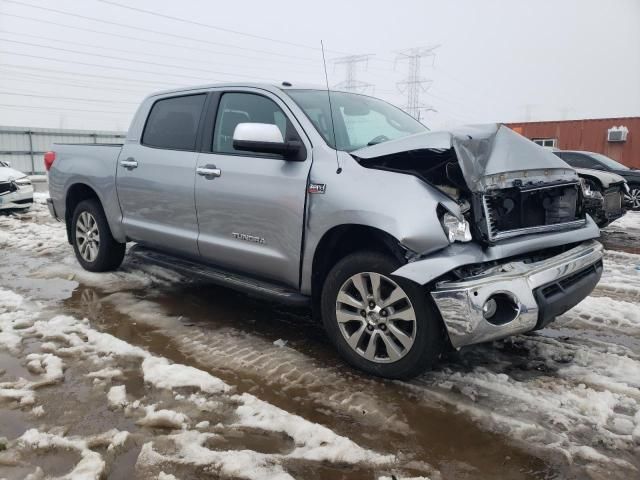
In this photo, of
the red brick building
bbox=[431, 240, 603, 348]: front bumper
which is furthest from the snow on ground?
the red brick building

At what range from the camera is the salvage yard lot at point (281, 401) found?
7.77ft

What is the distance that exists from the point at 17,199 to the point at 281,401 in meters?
9.58

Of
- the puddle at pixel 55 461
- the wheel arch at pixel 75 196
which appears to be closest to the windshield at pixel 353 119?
the puddle at pixel 55 461

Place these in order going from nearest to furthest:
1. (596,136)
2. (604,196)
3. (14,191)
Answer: (604,196), (14,191), (596,136)

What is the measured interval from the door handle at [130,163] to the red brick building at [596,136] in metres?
20.1

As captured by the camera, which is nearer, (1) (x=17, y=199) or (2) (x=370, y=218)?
(2) (x=370, y=218)

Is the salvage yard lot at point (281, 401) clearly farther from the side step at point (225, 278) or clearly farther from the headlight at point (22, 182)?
the headlight at point (22, 182)

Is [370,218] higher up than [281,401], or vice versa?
[370,218]

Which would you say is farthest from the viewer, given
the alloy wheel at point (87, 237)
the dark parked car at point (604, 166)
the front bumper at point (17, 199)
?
the dark parked car at point (604, 166)

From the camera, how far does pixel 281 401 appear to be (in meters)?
2.93

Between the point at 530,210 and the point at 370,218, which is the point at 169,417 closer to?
the point at 370,218

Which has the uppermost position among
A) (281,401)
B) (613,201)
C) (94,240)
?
(613,201)

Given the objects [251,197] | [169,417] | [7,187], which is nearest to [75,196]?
[251,197]

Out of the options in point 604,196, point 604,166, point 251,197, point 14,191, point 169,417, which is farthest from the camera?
point 604,166
